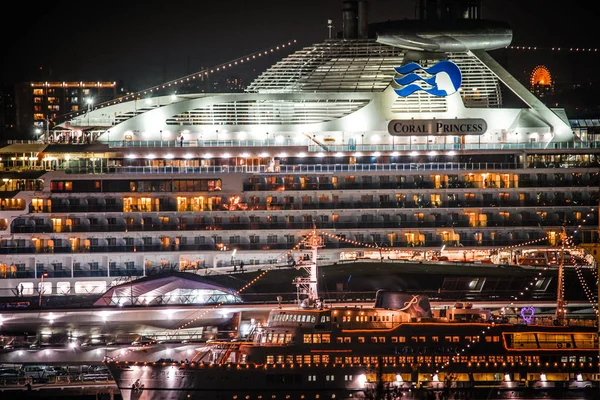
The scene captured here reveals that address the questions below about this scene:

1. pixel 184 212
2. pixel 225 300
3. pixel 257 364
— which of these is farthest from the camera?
pixel 184 212

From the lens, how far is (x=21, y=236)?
76000 millimetres

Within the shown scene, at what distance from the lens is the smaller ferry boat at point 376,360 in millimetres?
61594

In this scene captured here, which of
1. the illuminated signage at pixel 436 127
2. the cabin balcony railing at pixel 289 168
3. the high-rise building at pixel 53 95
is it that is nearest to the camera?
the cabin balcony railing at pixel 289 168

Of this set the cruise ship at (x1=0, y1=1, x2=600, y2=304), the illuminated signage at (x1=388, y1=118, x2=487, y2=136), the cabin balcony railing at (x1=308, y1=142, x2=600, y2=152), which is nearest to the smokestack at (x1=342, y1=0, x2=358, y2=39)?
the cruise ship at (x1=0, y1=1, x2=600, y2=304)

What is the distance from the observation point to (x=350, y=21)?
274 feet

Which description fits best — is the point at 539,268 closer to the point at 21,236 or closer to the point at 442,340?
the point at 442,340

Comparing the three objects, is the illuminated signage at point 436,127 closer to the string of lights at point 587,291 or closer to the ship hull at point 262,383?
the string of lights at point 587,291

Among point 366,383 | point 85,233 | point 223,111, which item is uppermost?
point 223,111

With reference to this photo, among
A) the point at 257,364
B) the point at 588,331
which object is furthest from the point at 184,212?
the point at 588,331

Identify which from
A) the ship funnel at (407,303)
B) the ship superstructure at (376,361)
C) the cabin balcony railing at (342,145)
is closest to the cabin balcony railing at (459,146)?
the cabin balcony railing at (342,145)

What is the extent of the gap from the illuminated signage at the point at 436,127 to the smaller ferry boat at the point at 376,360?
18761 millimetres

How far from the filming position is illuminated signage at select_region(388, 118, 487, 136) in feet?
265

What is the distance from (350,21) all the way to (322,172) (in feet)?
31.4

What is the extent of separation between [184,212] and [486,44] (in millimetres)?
18831
